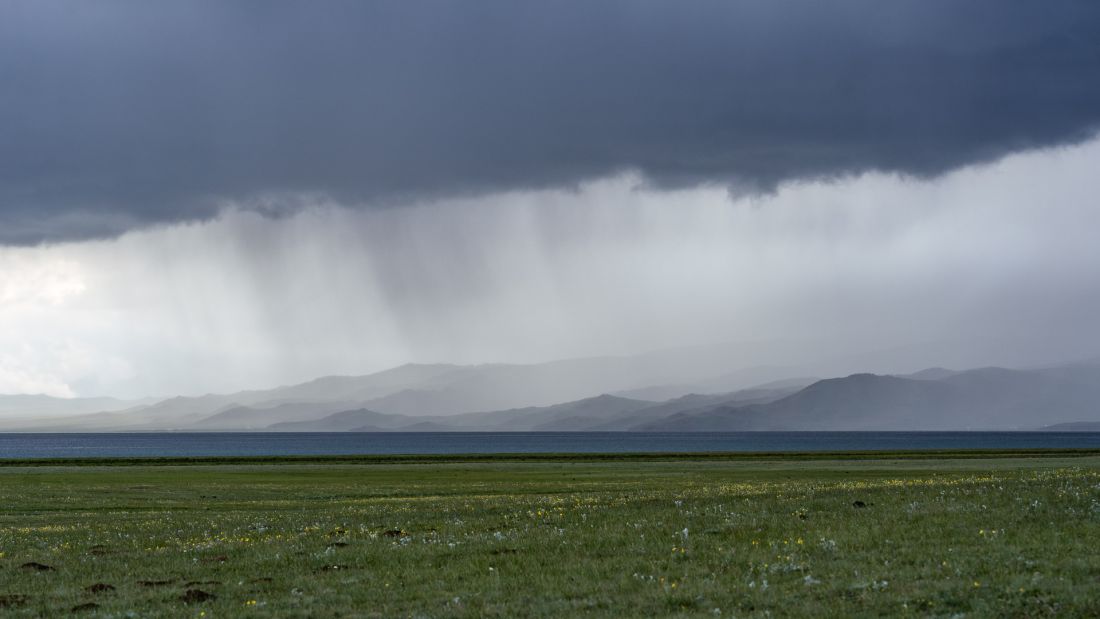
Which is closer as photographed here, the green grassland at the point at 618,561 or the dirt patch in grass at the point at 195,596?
the green grassland at the point at 618,561

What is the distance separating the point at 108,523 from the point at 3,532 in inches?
169

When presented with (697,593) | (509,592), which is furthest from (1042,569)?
(509,592)

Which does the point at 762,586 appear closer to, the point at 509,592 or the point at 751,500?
the point at 509,592

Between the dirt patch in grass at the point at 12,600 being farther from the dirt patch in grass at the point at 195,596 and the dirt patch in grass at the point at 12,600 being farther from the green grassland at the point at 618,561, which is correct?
the dirt patch in grass at the point at 195,596

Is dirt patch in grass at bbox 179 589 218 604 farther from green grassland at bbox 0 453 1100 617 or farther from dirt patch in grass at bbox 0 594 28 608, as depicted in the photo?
dirt patch in grass at bbox 0 594 28 608

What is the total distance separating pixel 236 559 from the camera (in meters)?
24.9

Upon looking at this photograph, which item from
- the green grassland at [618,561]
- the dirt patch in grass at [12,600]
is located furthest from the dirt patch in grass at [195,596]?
the dirt patch in grass at [12,600]

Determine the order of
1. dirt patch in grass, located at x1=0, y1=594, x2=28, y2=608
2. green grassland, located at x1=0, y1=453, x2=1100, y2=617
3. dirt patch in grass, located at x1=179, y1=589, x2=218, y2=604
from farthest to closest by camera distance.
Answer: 1. dirt patch in grass, located at x1=0, y1=594, x2=28, y2=608
2. dirt patch in grass, located at x1=179, y1=589, x2=218, y2=604
3. green grassland, located at x1=0, y1=453, x2=1100, y2=617

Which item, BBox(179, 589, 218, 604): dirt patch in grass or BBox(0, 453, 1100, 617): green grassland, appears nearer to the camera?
Answer: BBox(0, 453, 1100, 617): green grassland

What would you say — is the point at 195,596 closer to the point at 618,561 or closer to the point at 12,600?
the point at 12,600

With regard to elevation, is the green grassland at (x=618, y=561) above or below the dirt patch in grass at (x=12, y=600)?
above

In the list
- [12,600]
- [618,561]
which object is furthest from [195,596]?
[618,561]

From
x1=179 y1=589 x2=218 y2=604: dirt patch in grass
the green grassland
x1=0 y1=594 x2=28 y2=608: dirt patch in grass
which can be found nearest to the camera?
the green grassland

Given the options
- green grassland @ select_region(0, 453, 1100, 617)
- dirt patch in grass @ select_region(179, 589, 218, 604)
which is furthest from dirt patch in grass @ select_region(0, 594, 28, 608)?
dirt patch in grass @ select_region(179, 589, 218, 604)
